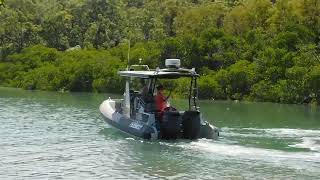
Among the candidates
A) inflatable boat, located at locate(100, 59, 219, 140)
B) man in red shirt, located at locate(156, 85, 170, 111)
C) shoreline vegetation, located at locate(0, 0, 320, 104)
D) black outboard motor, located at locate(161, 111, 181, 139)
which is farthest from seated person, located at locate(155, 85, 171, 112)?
shoreline vegetation, located at locate(0, 0, 320, 104)

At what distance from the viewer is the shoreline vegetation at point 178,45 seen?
54.6 meters

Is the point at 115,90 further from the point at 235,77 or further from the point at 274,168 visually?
the point at 274,168

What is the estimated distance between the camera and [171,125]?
2056 centimetres

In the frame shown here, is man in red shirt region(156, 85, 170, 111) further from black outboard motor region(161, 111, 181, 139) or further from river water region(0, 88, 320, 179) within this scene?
river water region(0, 88, 320, 179)

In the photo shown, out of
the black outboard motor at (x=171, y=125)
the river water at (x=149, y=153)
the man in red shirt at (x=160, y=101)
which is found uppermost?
the man in red shirt at (x=160, y=101)

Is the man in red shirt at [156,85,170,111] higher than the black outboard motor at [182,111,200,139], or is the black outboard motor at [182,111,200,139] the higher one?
the man in red shirt at [156,85,170,111]

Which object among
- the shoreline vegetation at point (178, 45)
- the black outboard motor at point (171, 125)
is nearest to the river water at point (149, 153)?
the black outboard motor at point (171, 125)

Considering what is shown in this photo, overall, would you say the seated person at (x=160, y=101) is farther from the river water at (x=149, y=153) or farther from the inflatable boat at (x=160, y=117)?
the river water at (x=149, y=153)

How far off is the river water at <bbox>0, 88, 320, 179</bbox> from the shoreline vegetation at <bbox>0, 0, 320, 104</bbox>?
86.8ft

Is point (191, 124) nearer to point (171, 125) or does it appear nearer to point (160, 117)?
point (171, 125)

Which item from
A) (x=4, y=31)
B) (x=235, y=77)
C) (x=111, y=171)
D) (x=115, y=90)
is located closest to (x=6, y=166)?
(x=111, y=171)

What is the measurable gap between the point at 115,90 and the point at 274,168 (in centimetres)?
4572

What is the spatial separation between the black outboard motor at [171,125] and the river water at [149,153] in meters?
0.38

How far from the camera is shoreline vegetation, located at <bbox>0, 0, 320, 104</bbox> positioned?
179ft
